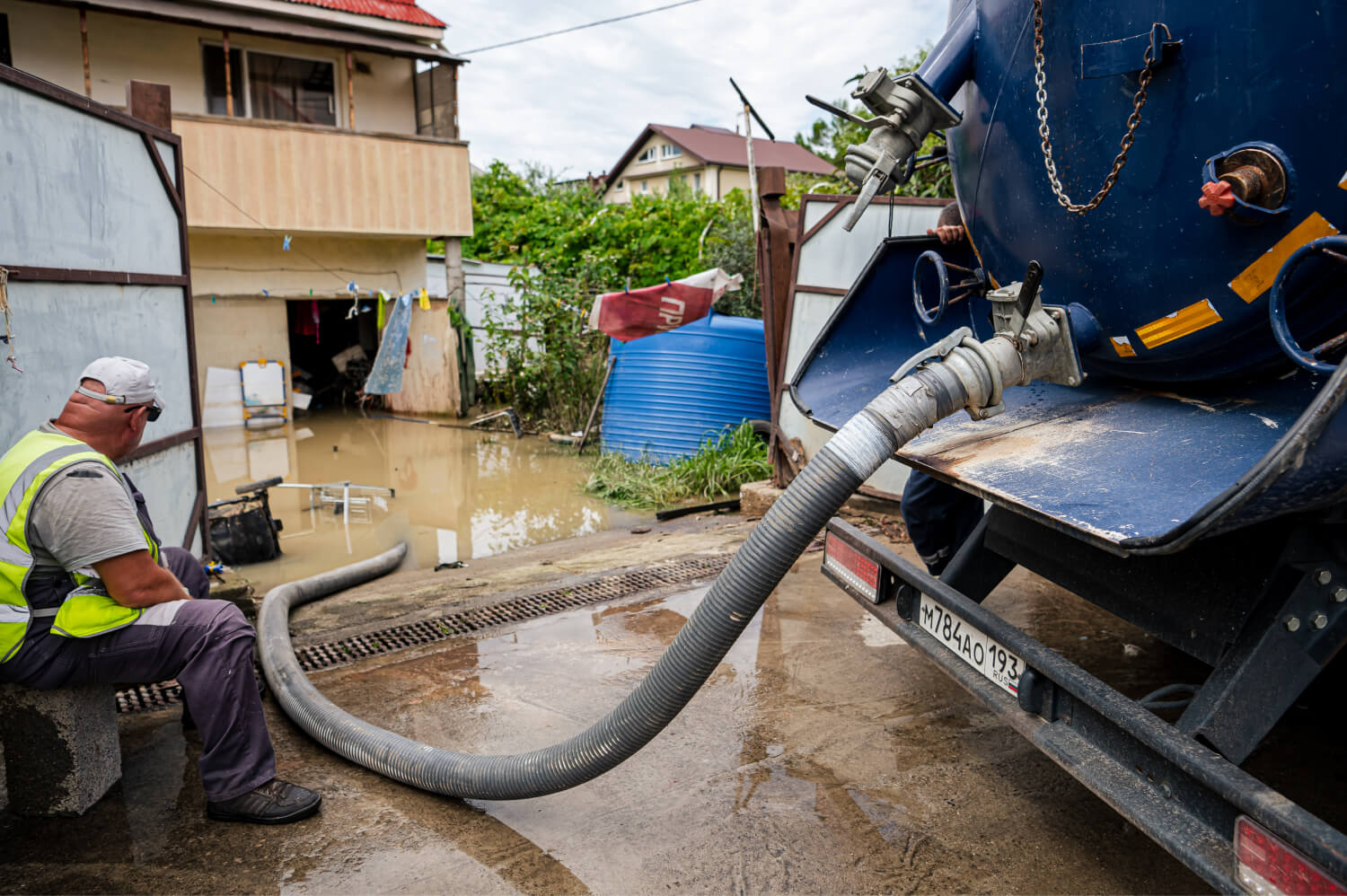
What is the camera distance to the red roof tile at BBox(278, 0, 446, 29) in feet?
45.4

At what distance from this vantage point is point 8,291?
2.92 meters

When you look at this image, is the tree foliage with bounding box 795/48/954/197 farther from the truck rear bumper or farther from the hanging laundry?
the hanging laundry

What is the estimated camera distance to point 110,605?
8.45ft

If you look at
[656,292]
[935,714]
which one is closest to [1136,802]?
[935,714]

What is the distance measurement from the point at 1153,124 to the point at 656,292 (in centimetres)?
732

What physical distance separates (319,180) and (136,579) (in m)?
12.3

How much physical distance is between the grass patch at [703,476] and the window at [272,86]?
9762 millimetres

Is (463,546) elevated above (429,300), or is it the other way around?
(429,300)

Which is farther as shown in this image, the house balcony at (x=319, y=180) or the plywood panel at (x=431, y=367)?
the plywood panel at (x=431, y=367)

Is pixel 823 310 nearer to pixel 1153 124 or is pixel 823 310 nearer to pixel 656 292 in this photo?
pixel 656 292

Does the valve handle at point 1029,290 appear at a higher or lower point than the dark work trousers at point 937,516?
higher

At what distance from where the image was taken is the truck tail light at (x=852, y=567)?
296cm

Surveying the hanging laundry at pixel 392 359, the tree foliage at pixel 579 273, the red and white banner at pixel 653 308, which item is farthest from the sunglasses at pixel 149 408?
the hanging laundry at pixel 392 359

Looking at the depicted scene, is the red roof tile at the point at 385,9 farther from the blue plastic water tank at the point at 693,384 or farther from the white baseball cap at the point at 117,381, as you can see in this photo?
the white baseball cap at the point at 117,381
